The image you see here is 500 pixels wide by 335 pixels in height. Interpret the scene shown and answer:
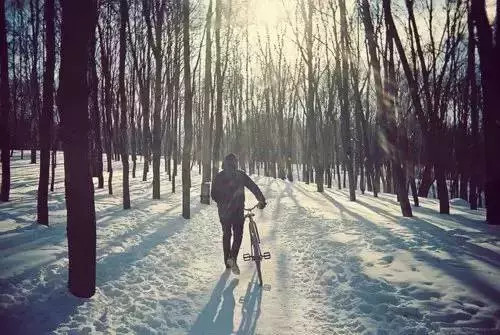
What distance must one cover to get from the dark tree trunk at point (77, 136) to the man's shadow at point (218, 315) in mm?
1546

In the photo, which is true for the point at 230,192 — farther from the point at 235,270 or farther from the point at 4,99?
the point at 4,99

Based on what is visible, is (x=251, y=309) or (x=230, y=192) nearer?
(x=251, y=309)

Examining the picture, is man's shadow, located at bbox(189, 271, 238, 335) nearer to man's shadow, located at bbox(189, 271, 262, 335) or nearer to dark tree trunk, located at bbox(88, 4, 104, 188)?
man's shadow, located at bbox(189, 271, 262, 335)

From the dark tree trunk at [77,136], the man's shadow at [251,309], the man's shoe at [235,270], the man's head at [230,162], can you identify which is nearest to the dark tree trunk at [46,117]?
the dark tree trunk at [77,136]

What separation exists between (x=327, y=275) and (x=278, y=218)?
6432 millimetres

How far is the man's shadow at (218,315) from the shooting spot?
14.6ft

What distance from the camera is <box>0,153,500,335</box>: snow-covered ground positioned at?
14.2 ft

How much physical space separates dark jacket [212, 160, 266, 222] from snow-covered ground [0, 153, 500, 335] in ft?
3.76

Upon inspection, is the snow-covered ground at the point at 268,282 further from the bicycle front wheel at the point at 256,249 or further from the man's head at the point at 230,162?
the man's head at the point at 230,162

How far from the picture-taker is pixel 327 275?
6.31 metres

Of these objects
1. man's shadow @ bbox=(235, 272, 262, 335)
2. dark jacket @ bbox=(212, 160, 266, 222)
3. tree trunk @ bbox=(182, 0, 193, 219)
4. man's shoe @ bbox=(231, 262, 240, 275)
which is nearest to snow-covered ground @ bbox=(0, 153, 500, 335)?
man's shadow @ bbox=(235, 272, 262, 335)

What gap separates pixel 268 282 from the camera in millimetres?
6246

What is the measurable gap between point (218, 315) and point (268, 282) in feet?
5.11

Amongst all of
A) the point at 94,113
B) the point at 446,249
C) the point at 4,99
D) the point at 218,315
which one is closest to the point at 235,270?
the point at 218,315
